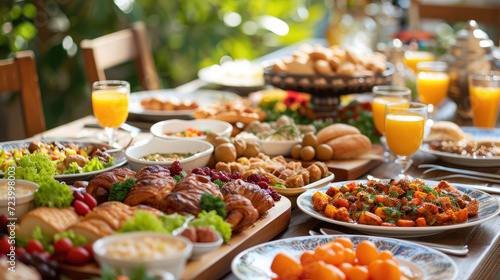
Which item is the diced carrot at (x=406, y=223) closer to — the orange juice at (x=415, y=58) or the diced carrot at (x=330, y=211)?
the diced carrot at (x=330, y=211)

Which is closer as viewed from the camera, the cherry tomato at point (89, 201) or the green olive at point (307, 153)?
the cherry tomato at point (89, 201)

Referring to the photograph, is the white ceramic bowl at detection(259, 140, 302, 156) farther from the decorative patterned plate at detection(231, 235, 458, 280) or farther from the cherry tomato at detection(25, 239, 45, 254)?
the cherry tomato at detection(25, 239, 45, 254)

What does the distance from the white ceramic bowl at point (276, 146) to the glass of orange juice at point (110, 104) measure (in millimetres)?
629

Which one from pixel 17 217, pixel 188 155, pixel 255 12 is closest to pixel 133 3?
pixel 255 12

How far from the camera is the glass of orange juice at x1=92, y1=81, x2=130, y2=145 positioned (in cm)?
264

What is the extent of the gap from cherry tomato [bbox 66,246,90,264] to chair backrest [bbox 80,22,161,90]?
242 centimetres

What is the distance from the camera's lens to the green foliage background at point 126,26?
522 centimetres

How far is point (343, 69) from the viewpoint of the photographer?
10.5 feet

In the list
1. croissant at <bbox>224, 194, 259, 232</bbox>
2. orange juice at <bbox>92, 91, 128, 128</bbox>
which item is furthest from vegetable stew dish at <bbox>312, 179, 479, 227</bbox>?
orange juice at <bbox>92, 91, 128, 128</bbox>

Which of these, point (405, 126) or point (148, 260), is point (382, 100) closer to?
point (405, 126)

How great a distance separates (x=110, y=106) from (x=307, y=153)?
0.86 metres

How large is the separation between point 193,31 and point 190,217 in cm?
493

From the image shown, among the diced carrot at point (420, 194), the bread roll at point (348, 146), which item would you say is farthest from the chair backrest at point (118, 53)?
the diced carrot at point (420, 194)

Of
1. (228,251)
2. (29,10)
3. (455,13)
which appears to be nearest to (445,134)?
(228,251)
